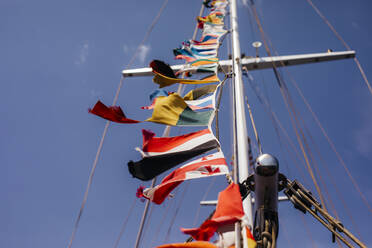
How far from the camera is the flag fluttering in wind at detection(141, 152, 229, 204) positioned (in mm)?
3605

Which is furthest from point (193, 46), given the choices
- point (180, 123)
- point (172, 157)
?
point (172, 157)

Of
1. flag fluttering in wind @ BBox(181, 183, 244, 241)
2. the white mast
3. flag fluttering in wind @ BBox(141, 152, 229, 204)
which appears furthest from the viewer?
the white mast

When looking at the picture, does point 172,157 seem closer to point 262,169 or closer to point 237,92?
point 262,169

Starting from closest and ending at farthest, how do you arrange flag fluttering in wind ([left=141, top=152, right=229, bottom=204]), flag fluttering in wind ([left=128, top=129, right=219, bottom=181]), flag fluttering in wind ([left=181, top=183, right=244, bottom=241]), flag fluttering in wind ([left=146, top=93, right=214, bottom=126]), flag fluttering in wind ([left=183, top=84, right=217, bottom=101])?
flag fluttering in wind ([left=181, top=183, right=244, bottom=241]) < flag fluttering in wind ([left=141, top=152, right=229, bottom=204]) < flag fluttering in wind ([left=128, top=129, right=219, bottom=181]) < flag fluttering in wind ([left=146, top=93, right=214, bottom=126]) < flag fluttering in wind ([left=183, top=84, right=217, bottom=101])

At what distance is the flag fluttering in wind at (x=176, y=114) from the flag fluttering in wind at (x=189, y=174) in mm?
692

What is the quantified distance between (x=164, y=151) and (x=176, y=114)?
0.64 meters

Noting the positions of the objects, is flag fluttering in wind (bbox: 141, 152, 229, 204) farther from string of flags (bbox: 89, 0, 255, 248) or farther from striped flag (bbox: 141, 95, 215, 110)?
striped flag (bbox: 141, 95, 215, 110)

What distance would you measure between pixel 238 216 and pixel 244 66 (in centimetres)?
718

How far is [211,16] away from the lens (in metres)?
9.15

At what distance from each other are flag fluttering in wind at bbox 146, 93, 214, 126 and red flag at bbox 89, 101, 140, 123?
1.22 feet

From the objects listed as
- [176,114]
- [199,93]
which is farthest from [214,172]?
[199,93]

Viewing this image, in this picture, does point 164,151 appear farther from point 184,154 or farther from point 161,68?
point 161,68

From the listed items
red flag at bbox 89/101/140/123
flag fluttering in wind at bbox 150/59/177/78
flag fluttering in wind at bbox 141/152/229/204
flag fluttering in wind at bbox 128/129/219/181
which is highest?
flag fluttering in wind at bbox 150/59/177/78

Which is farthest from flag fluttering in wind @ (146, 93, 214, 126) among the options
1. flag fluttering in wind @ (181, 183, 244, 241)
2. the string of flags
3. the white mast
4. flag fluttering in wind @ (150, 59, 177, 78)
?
flag fluttering in wind @ (181, 183, 244, 241)
